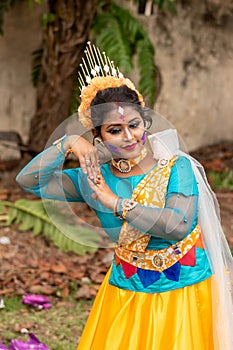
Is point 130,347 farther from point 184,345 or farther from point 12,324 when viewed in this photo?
point 12,324

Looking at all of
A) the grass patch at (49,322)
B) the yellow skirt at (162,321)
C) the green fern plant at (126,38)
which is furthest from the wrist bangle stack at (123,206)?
the green fern plant at (126,38)

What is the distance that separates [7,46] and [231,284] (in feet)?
14.1

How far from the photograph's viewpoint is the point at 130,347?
2779 mm

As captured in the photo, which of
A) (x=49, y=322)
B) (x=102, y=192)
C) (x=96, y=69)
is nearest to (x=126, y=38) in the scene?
(x=49, y=322)

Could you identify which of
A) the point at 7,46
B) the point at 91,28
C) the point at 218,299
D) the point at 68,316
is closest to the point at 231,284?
the point at 218,299

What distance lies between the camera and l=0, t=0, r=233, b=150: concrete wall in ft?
21.9

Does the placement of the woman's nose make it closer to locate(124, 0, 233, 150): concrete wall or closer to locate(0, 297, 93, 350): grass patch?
locate(0, 297, 93, 350): grass patch

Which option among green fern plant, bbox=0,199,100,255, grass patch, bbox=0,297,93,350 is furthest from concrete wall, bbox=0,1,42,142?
grass patch, bbox=0,297,93,350

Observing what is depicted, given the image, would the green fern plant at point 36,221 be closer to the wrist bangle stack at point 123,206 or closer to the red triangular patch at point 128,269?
the red triangular patch at point 128,269

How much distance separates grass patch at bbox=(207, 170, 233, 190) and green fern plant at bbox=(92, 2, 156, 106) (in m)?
1.15

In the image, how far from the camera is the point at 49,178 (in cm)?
291

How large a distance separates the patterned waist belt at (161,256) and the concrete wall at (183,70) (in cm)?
421

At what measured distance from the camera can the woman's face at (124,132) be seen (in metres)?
2.59

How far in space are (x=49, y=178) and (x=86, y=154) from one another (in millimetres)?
314
